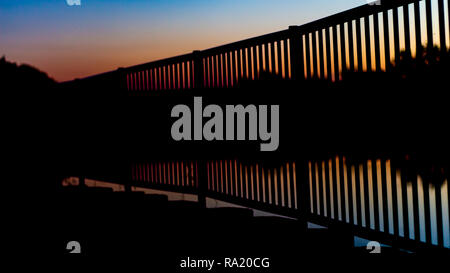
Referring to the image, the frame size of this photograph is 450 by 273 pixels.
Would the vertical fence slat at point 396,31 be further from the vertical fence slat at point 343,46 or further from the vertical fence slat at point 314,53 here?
the vertical fence slat at point 314,53

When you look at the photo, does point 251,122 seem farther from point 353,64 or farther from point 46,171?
point 46,171

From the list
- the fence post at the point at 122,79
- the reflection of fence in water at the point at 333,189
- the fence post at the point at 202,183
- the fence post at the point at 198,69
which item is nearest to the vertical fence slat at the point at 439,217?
the reflection of fence in water at the point at 333,189

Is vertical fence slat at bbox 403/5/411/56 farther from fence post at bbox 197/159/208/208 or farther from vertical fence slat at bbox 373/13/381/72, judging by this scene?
fence post at bbox 197/159/208/208

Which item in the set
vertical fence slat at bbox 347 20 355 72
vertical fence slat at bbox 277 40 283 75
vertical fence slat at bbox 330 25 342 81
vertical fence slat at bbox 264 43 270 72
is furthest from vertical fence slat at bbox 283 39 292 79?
vertical fence slat at bbox 347 20 355 72

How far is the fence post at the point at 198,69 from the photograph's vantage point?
8.98 metres

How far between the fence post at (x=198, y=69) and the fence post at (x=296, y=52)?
2.46 metres

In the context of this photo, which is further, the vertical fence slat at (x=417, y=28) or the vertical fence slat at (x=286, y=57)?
the vertical fence slat at (x=286, y=57)

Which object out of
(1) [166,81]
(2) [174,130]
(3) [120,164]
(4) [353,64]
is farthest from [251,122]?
(3) [120,164]

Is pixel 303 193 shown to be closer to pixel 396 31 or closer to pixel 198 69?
pixel 396 31

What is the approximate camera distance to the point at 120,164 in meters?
11.8

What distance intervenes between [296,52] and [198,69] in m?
2.65

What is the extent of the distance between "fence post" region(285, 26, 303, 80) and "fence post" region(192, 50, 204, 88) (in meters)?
2.46
